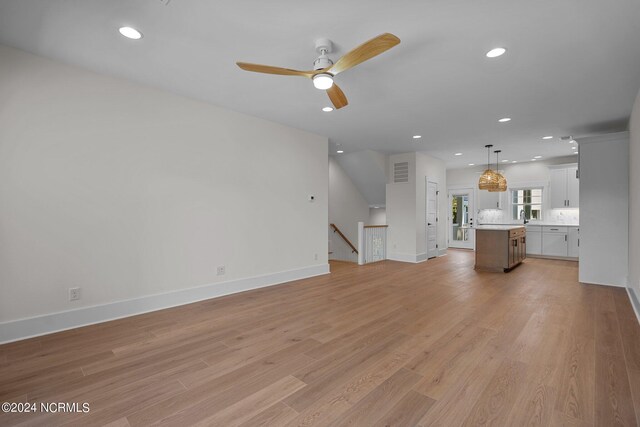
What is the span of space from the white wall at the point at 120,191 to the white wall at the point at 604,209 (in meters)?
5.52

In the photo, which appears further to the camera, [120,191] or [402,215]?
[402,215]

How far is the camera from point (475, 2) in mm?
2094

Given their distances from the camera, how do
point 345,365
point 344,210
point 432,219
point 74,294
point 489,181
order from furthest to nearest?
point 344,210
point 432,219
point 489,181
point 74,294
point 345,365

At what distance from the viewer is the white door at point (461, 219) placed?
995 cm

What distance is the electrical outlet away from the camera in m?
3.04

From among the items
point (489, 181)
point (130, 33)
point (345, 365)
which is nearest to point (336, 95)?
point (130, 33)

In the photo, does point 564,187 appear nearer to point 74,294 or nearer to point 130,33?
point 130,33

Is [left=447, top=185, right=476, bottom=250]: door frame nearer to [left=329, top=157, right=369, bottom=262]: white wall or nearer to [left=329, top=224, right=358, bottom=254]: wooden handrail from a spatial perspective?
[left=329, top=157, right=369, bottom=262]: white wall

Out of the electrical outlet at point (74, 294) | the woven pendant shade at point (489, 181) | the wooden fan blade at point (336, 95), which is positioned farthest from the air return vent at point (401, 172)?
the electrical outlet at point (74, 294)

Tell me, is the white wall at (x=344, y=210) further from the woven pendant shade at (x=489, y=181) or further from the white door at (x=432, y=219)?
the woven pendant shade at (x=489, y=181)

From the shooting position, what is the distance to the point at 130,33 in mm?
2486

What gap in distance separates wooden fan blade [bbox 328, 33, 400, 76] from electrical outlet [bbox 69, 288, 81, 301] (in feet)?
11.6

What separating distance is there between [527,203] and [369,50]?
889cm

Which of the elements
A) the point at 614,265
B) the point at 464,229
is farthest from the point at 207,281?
the point at 464,229
